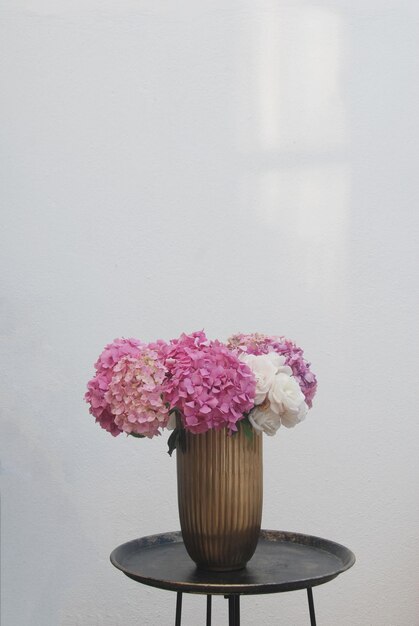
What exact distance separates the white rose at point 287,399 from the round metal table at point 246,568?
0.90 ft

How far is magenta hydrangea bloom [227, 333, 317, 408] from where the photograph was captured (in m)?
1.65

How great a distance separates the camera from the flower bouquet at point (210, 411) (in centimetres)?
153

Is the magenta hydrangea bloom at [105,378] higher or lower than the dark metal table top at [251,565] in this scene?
higher

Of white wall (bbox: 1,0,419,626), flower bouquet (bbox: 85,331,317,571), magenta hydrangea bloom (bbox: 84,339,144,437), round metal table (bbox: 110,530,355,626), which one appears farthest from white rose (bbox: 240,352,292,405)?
white wall (bbox: 1,0,419,626)

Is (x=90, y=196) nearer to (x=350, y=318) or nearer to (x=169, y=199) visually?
(x=169, y=199)

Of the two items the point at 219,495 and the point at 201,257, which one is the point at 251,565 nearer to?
the point at 219,495

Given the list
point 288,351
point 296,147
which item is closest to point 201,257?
point 296,147

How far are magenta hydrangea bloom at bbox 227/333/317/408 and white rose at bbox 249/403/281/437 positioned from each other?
107 millimetres

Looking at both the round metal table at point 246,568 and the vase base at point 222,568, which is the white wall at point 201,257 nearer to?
the round metal table at point 246,568

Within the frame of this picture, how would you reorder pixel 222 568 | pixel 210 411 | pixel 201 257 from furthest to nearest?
pixel 201 257, pixel 222 568, pixel 210 411

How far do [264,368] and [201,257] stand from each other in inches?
38.3

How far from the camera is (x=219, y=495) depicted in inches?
63.2

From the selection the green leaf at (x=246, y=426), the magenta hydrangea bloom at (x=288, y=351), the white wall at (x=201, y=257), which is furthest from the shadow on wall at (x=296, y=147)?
the green leaf at (x=246, y=426)

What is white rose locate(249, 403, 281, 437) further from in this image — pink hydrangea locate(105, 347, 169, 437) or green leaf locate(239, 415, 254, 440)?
pink hydrangea locate(105, 347, 169, 437)
